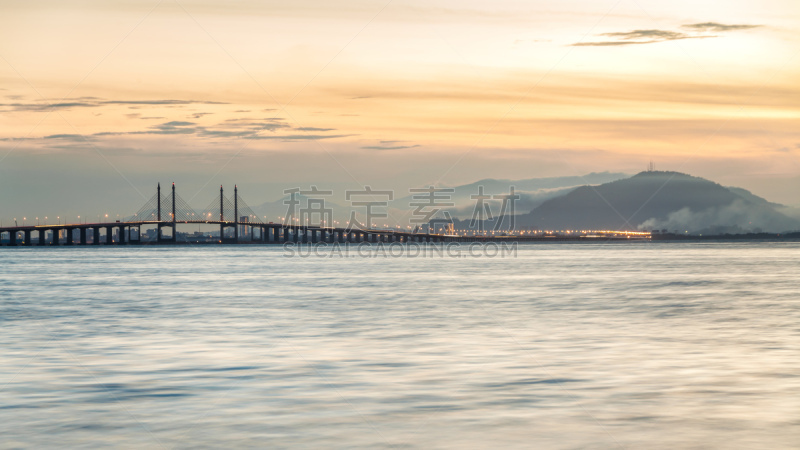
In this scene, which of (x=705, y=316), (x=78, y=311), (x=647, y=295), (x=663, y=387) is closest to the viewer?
(x=663, y=387)

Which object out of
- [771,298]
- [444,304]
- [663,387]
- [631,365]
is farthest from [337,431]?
[771,298]

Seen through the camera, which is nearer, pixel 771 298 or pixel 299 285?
pixel 771 298

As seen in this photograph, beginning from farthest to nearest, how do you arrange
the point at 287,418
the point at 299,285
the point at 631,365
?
the point at 299,285, the point at 631,365, the point at 287,418

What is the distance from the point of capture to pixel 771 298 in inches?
1225

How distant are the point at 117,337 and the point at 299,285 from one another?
25.3 metres

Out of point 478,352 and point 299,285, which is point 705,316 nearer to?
point 478,352

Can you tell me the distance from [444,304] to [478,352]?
13.5 meters

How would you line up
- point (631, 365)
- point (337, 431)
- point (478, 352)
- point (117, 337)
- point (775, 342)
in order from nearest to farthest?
point (337, 431), point (631, 365), point (478, 352), point (775, 342), point (117, 337)

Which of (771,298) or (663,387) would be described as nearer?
(663,387)

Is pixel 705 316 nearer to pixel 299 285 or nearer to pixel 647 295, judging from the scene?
pixel 647 295

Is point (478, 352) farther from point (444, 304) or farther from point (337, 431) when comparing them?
point (444, 304)

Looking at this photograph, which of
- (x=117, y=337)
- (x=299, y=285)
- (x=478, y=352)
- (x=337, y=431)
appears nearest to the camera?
(x=337, y=431)

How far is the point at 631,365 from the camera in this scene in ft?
46.5

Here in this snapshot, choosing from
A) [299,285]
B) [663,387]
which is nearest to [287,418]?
[663,387]
